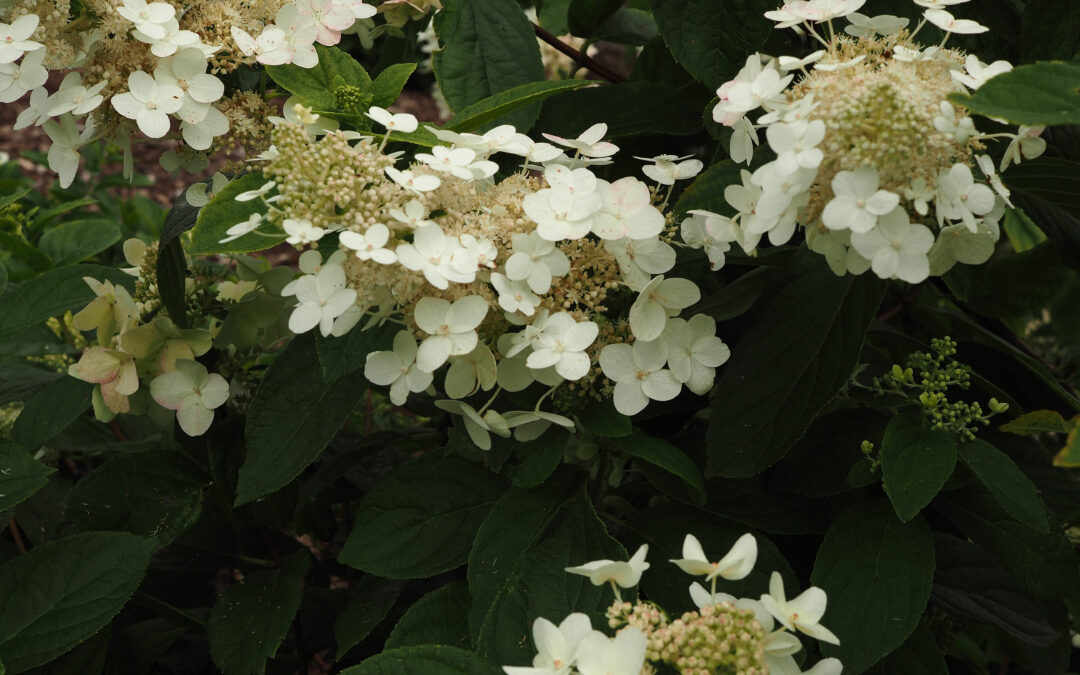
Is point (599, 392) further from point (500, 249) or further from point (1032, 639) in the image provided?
point (1032, 639)

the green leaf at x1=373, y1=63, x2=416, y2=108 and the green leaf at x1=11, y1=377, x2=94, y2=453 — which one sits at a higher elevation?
the green leaf at x1=373, y1=63, x2=416, y2=108

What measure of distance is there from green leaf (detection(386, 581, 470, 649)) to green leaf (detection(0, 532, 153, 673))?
31 centimetres

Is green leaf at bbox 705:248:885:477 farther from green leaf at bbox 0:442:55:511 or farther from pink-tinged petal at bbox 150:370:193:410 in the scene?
green leaf at bbox 0:442:55:511

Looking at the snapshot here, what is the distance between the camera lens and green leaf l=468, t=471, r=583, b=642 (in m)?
1.01

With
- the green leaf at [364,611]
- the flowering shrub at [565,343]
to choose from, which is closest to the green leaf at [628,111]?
the flowering shrub at [565,343]

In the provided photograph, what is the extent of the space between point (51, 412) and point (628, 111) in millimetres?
880

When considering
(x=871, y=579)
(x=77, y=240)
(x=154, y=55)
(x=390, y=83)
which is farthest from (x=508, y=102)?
(x=77, y=240)

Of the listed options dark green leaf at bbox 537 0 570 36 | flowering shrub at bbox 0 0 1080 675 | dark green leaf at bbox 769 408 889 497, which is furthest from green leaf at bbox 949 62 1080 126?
dark green leaf at bbox 537 0 570 36

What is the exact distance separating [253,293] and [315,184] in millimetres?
495

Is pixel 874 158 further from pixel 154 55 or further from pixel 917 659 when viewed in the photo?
pixel 154 55

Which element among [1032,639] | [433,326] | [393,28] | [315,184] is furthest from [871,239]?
[393,28]

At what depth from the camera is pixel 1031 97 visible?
0.75 metres

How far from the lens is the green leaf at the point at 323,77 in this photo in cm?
107

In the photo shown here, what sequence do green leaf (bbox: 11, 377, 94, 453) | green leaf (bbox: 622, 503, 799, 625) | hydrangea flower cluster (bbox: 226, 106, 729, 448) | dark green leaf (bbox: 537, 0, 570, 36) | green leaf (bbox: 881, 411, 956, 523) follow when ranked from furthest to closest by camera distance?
dark green leaf (bbox: 537, 0, 570, 36) < green leaf (bbox: 11, 377, 94, 453) < green leaf (bbox: 622, 503, 799, 625) < green leaf (bbox: 881, 411, 956, 523) < hydrangea flower cluster (bbox: 226, 106, 729, 448)
